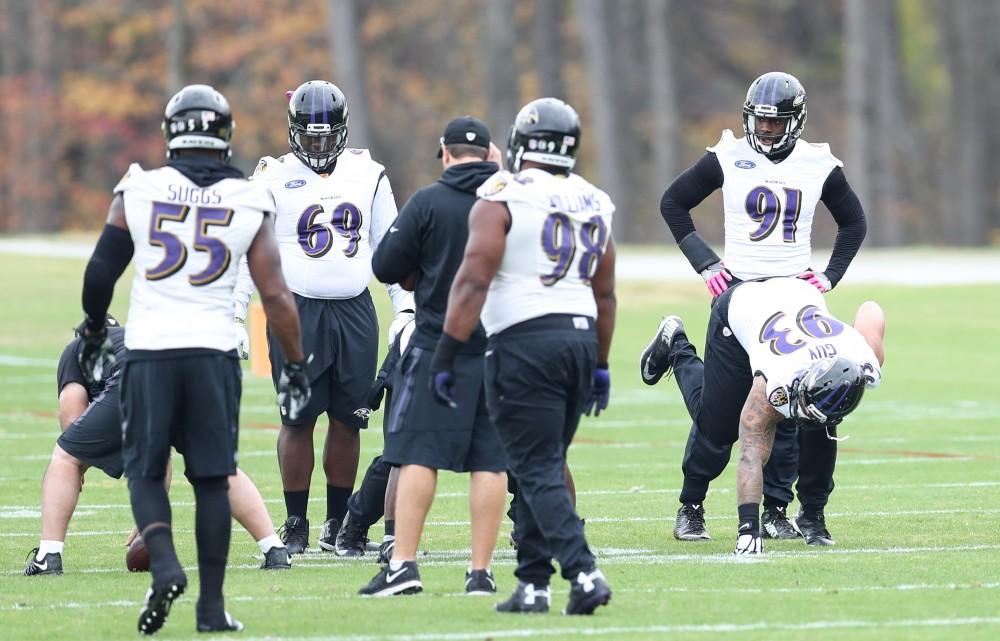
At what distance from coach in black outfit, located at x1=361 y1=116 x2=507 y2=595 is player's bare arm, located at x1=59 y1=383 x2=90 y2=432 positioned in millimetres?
1666

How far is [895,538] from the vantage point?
9820mm

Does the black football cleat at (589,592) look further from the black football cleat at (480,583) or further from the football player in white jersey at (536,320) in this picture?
the black football cleat at (480,583)

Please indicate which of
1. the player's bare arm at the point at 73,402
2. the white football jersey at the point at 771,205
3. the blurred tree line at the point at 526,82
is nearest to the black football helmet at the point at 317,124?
the player's bare arm at the point at 73,402

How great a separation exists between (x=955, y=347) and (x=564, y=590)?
1695 cm

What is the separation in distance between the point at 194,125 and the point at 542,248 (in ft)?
4.67

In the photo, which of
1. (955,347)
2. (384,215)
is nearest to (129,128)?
(955,347)

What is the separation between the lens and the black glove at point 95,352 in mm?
7754

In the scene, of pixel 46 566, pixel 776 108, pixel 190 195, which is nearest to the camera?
pixel 190 195

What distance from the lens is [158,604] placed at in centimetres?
709

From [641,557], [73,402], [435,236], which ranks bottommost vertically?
[641,557]

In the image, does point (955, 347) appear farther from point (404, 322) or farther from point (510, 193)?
point (510, 193)

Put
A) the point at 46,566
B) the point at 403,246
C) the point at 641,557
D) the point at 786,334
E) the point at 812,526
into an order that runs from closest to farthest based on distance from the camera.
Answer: the point at 403,246
the point at 46,566
the point at 641,557
the point at 786,334
the point at 812,526

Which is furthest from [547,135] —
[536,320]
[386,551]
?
[386,551]

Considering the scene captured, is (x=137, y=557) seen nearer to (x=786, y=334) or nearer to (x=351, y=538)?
(x=351, y=538)
